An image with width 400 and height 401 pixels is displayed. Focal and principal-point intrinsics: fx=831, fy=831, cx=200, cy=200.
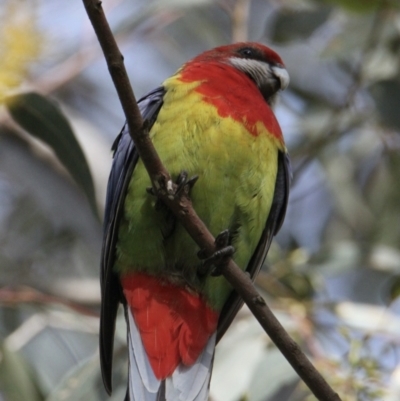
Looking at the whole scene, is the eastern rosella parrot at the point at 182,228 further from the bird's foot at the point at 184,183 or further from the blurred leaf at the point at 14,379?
the blurred leaf at the point at 14,379

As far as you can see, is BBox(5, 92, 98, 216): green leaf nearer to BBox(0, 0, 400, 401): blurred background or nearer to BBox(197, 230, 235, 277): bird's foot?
BBox(0, 0, 400, 401): blurred background

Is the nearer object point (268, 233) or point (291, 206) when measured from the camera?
point (268, 233)

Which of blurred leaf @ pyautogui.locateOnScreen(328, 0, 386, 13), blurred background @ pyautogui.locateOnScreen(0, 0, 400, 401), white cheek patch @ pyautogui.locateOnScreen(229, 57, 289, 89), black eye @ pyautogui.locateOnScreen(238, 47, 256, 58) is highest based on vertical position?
black eye @ pyautogui.locateOnScreen(238, 47, 256, 58)

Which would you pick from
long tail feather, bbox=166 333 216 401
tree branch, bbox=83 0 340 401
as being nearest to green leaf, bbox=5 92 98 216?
long tail feather, bbox=166 333 216 401

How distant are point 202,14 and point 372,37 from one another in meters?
1.22

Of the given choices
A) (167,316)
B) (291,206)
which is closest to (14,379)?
(167,316)

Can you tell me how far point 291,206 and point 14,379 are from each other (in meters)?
2.77

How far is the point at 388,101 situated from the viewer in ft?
14.1

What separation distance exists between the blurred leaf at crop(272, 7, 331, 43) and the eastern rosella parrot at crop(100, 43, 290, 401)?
1.38 meters

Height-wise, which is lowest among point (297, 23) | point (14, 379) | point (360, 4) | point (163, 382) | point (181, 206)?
point (14, 379)

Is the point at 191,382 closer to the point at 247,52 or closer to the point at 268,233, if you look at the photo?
the point at 268,233

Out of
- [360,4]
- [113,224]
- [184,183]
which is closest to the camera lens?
[184,183]

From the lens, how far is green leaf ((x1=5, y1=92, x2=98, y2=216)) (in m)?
3.16

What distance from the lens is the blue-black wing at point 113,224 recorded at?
113 inches
